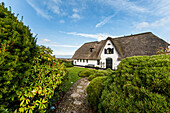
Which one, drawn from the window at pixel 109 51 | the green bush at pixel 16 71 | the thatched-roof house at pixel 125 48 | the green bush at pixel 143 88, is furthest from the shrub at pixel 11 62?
the window at pixel 109 51

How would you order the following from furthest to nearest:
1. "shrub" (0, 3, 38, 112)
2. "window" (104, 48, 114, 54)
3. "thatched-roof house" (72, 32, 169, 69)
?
"window" (104, 48, 114, 54)
"thatched-roof house" (72, 32, 169, 69)
"shrub" (0, 3, 38, 112)

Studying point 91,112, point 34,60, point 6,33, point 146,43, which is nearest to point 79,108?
point 91,112

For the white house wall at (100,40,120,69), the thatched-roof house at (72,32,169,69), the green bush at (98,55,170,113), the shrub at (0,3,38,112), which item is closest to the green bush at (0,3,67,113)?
the shrub at (0,3,38,112)

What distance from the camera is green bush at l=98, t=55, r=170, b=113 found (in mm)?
1515

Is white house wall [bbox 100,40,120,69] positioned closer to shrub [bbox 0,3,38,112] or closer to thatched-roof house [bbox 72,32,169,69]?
thatched-roof house [bbox 72,32,169,69]

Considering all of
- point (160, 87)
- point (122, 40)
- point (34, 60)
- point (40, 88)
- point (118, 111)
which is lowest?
point (118, 111)

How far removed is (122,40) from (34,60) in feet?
72.0

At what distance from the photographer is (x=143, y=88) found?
1.77 meters

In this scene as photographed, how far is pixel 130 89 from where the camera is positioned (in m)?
1.97

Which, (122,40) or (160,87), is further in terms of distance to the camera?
(122,40)

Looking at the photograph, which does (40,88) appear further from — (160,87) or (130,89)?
(160,87)

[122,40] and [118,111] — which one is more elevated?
[122,40]

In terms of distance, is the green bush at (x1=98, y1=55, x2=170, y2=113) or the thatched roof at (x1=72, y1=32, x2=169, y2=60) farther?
the thatched roof at (x1=72, y1=32, x2=169, y2=60)

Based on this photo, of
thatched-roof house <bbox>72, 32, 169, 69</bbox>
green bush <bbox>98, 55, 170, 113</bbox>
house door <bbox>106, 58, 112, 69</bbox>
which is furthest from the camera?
house door <bbox>106, 58, 112, 69</bbox>
